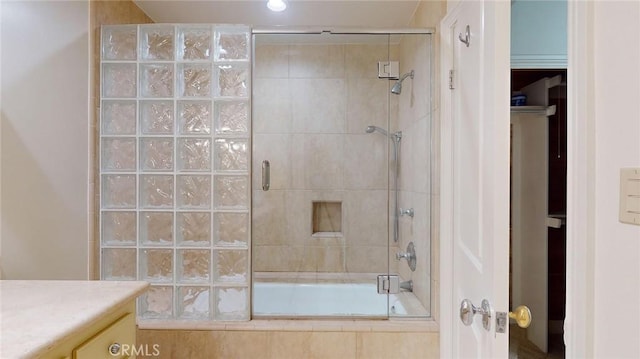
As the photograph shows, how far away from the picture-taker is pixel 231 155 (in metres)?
2.08

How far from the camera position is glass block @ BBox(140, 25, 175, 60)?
209cm

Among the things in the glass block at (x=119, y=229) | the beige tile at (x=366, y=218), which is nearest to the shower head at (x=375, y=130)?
the beige tile at (x=366, y=218)

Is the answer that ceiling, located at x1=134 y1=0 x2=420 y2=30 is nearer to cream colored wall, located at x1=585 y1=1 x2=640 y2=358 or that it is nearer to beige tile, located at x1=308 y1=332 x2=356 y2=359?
cream colored wall, located at x1=585 y1=1 x2=640 y2=358

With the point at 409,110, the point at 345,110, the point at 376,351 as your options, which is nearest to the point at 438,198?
the point at 409,110

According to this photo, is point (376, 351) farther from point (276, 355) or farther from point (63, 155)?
point (63, 155)

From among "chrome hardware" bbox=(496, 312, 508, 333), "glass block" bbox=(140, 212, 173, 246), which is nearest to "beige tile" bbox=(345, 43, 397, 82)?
"glass block" bbox=(140, 212, 173, 246)

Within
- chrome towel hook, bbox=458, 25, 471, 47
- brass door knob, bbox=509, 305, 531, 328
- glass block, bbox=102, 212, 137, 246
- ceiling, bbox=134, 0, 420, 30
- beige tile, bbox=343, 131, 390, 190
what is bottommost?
brass door knob, bbox=509, 305, 531, 328

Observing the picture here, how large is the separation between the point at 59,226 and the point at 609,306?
7.36ft

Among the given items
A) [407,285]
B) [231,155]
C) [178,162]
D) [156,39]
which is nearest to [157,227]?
[178,162]

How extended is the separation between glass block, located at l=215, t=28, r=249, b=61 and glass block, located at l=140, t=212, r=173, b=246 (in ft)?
3.13

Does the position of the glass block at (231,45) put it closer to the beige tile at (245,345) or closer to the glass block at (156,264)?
the glass block at (156,264)

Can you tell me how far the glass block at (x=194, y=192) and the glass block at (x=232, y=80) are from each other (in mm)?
503

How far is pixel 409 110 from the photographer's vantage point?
2.42m

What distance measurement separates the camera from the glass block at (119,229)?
208 cm
